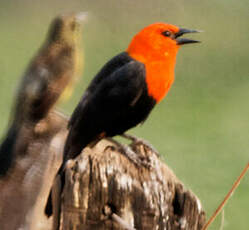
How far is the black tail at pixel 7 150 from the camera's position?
2.03m

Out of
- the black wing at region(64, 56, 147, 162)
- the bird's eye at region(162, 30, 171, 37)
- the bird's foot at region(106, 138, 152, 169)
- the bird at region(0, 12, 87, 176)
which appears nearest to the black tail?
the bird at region(0, 12, 87, 176)

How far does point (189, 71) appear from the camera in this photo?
9.96 feet

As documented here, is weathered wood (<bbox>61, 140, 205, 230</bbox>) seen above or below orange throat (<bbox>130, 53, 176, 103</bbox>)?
below

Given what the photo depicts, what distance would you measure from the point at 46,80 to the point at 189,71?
32.4 inches

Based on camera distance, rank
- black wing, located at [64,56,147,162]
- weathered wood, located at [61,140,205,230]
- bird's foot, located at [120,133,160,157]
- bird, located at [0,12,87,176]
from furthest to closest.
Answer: black wing, located at [64,56,147,162]
bird, located at [0,12,87,176]
bird's foot, located at [120,133,160,157]
weathered wood, located at [61,140,205,230]

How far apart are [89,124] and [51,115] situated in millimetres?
176

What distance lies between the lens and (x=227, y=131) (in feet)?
11.4

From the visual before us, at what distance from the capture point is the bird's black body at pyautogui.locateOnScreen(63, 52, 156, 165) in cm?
238

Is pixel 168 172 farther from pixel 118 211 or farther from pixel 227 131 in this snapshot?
pixel 227 131

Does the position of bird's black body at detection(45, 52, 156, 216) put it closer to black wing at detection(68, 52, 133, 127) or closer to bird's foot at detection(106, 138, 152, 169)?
black wing at detection(68, 52, 133, 127)

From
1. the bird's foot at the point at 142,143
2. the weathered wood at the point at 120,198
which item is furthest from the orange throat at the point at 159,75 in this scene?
the weathered wood at the point at 120,198

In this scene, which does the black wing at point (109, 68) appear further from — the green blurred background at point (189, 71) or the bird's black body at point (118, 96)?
the green blurred background at point (189, 71)

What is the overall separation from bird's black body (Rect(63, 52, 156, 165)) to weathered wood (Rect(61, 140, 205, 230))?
693mm

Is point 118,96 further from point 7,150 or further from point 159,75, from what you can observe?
point 7,150
